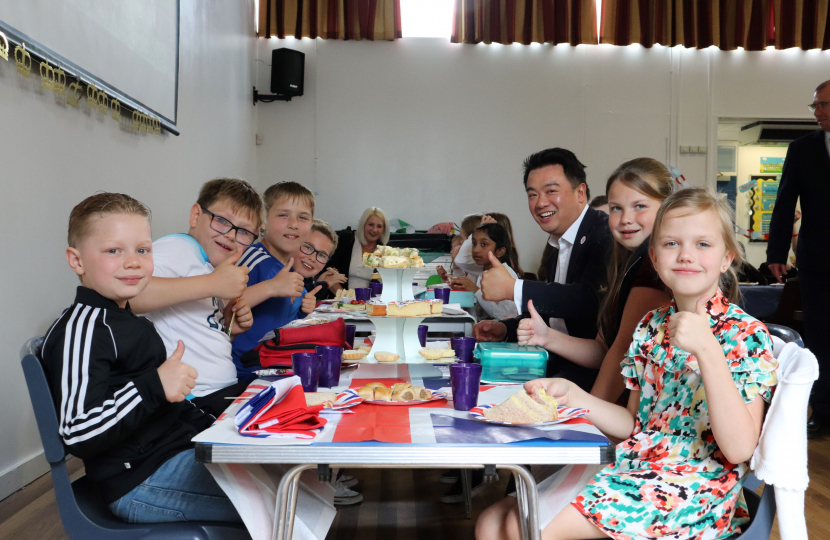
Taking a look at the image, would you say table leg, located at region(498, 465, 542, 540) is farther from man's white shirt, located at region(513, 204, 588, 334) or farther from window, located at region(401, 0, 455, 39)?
window, located at region(401, 0, 455, 39)

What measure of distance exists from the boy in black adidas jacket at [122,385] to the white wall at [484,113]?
19.5ft

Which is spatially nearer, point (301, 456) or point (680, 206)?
point (301, 456)

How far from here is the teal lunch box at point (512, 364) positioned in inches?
62.7

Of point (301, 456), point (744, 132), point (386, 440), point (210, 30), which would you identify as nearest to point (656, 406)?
point (386, 440)

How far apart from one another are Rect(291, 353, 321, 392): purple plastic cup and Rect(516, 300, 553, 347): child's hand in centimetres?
63

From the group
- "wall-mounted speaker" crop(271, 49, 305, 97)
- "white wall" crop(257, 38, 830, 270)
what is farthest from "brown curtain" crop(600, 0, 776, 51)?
"wall-mounted speaker" crop(271, 49, 305, 97)

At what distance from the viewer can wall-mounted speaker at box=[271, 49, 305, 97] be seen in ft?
22.2

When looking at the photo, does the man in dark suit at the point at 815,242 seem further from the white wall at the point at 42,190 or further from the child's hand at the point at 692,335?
the white wall at the point at 42,190

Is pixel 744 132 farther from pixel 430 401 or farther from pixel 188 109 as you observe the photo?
pixel 430 401

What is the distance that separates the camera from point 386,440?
1023 mm

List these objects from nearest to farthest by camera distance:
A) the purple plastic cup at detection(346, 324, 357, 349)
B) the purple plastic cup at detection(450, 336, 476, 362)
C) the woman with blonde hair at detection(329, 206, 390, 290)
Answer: the purple plastic cup at detection(450, 336, 476, 362)
the purple plastic cup at detection(346, 324, 357, 349)
the woman with blonde hair at detection(329, 206, 390, 290)

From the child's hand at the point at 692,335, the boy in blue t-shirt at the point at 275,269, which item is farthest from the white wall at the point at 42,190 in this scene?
the child's hand at the point at 692,335

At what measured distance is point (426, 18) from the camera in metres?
7.25

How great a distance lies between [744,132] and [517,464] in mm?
8160
